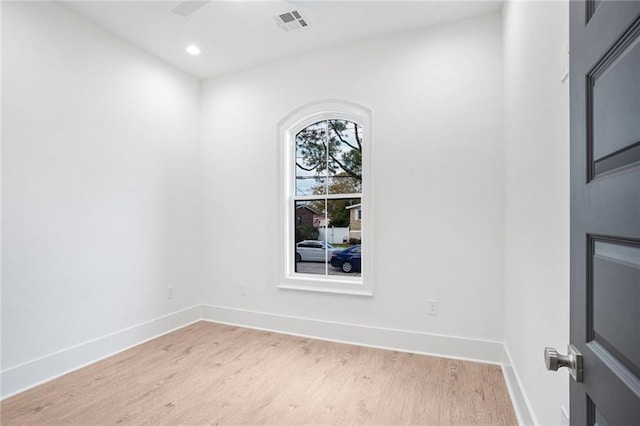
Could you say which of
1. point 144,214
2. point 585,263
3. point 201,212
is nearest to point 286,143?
point 201,212

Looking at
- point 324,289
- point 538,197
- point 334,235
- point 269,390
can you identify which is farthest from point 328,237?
point 538,197

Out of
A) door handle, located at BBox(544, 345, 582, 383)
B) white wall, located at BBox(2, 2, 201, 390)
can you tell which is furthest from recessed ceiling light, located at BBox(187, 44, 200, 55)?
door handle, located at BBox(544, 345, 582, 383)

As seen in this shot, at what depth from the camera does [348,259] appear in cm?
347

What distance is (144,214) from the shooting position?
3.37m

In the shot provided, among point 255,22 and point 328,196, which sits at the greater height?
point 255,22

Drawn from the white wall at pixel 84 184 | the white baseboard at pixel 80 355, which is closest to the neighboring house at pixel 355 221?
the white wall at pixel 84 184

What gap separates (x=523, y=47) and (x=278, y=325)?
124 inches

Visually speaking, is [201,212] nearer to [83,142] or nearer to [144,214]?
[144,214]

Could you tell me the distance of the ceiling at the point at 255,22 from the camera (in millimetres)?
2697

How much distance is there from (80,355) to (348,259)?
8.12 ft

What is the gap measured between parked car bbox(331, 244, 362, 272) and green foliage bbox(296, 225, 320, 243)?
1.01 ft

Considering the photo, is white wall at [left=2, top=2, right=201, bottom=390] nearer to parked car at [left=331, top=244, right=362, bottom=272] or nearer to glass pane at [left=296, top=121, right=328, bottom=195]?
glass pane at [left=296, top=121, right=328, bottom=195]

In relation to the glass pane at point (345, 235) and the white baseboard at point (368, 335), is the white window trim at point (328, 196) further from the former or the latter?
the white baseboard at point (368, 335)

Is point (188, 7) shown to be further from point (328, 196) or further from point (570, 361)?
point (570, 361)
